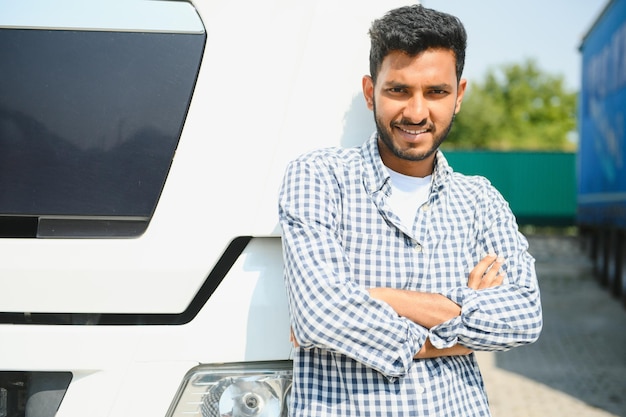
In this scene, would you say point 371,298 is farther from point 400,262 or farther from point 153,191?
point 153,191

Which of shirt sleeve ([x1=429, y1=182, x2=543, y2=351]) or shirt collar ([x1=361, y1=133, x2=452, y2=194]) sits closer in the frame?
shirt sleeve ([x1=429, y1=182, x2=543, y2=351])

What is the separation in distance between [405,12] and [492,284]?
0.70 m

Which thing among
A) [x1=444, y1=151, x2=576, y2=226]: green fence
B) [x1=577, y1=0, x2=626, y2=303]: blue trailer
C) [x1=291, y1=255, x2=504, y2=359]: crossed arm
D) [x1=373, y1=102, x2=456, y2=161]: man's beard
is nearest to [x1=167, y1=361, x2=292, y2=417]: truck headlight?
[x1=291, y1=255, x2=504, y2=359]: crossed arm

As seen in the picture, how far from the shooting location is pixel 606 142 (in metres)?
10.7

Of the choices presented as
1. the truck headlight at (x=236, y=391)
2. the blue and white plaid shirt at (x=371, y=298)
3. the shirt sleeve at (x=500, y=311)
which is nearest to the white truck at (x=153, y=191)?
the truck headlight at (x=236, y=391)

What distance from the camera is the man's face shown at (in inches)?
71.0

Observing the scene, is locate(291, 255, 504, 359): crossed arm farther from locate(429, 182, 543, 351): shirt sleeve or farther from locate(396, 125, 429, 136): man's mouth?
locate(396, 125, 429, 136): man's mouth

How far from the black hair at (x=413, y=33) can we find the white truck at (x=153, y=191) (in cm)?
13

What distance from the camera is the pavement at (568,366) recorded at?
5.58 meters

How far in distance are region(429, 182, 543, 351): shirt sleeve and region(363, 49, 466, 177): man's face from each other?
33 cm

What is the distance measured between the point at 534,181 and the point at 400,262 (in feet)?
82.8

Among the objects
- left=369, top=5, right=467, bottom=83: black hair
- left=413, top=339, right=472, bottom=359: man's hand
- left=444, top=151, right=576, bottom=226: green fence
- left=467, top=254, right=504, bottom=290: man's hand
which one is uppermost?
left=369, top=5, right=467, bottom=83: black hair

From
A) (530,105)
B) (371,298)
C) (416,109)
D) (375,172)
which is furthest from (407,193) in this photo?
(530,105)

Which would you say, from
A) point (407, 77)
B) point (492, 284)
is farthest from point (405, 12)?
point (492, 284)
